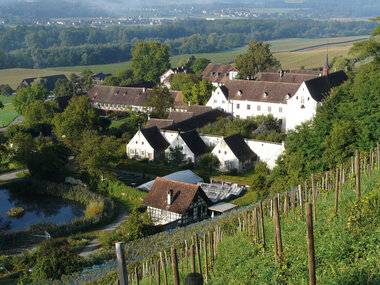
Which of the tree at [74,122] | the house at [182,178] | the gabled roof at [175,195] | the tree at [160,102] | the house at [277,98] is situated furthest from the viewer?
the tree at [160,102]

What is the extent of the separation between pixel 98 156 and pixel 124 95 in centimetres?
2809

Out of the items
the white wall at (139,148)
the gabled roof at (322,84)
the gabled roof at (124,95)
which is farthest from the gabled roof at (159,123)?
the gabled roof at (322,84)

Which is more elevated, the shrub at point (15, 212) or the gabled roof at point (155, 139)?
the gabled roof at point (155, 139)

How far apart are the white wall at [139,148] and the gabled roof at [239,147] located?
23.7 feet

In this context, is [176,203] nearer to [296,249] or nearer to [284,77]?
[296,249]

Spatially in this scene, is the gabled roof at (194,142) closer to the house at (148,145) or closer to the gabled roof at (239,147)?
the house at (148,145)

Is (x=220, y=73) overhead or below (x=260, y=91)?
below

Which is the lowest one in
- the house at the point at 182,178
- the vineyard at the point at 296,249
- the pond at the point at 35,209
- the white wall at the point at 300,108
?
the pond at the point at 35,209

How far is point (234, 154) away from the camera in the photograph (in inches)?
1587

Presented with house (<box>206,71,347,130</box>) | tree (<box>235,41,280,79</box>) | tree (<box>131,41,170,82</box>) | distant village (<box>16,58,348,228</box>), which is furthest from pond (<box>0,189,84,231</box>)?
tree (<box>131,41,170,82</box>)

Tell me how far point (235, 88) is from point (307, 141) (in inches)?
1102

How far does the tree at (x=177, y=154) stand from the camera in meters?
42.2

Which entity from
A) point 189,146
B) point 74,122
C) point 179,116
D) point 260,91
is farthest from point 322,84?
point 74,122

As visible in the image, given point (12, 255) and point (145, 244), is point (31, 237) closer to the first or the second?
point (12, 255)
